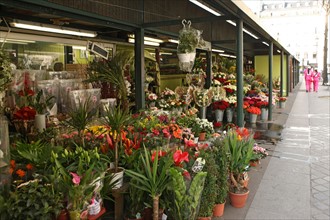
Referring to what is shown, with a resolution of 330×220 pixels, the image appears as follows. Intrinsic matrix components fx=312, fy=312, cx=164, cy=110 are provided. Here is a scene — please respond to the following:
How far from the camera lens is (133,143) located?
312 cm

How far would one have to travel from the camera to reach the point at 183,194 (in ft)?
8.02

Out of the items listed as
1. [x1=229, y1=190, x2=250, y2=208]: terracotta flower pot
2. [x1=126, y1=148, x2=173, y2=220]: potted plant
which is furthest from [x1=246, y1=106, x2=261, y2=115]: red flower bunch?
[x1=126, y1=148, x2=173, y2=220]: potted plant

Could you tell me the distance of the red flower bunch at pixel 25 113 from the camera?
11.6 ft

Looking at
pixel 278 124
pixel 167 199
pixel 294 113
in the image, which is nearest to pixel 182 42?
pixel 167 199

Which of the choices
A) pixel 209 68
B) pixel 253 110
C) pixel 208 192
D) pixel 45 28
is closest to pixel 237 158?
pixel 208 192

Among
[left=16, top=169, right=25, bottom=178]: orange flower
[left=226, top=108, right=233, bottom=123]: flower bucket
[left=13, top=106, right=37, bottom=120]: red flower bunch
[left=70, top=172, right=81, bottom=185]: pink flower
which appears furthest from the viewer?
[left=226, top=108, right=233, bottom=123]: flower bucket

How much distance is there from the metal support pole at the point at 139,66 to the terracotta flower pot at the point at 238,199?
7.74 feet

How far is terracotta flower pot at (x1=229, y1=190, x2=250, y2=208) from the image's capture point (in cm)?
359

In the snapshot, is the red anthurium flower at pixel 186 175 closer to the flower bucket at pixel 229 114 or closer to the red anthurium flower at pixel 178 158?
the red anthurium flower at pixel 178 158

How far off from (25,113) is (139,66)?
2.18 m

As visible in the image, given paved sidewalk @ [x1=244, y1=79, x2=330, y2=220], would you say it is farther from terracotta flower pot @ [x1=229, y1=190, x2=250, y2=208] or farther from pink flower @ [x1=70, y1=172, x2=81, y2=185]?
pink flower @ [x1=70, y1=172, x2=81, y2=185]

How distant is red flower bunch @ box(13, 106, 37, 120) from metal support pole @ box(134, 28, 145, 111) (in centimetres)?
203

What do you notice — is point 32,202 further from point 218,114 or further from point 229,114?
point 229,114

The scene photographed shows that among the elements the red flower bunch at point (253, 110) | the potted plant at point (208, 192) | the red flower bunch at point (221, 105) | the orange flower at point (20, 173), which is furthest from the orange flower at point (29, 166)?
the red flower bunch at point (253, 110)
